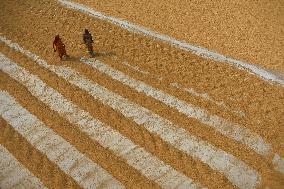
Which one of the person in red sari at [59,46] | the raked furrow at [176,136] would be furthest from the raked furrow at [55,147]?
the person in red sari at [59,46]

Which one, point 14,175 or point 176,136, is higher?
point 176,136

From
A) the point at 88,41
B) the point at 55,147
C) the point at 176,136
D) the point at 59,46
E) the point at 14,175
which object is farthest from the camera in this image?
the point at 88,41

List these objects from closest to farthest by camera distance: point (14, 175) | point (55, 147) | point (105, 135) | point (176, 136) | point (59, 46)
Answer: point (14, 175) < point (55, 147) < point (176, 136) < point (105, 135) < point (59, 46)

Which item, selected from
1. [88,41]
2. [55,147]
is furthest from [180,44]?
[55,147]

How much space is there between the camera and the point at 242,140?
1372 centimetres

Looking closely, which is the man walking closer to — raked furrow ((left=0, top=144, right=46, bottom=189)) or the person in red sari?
the person in red sari

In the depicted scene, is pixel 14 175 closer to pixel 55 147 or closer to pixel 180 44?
pixel 55 147

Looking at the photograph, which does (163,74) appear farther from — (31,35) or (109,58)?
(31,35)

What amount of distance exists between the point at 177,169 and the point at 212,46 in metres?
9.49

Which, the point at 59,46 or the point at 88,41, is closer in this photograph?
the point at 59,46

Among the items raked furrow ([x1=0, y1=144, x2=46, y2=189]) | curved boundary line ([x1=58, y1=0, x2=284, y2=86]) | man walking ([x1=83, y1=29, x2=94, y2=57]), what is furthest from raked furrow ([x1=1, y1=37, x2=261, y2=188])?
curved boundary line ([x1=58, y1=0, x2=284, y2=86])

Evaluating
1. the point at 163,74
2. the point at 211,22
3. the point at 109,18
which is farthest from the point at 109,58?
the point at 211,22

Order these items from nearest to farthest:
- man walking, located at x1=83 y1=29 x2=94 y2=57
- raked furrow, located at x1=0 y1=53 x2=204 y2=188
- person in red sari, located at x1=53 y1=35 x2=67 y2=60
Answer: raked furrow, located at x1=0 y1=53 x2=204 y2=188, person in red sari, located at x1=53 y1=35 x2=67 y2=60, man walking, located at x1=83 y1=29 x2=94 y2=57

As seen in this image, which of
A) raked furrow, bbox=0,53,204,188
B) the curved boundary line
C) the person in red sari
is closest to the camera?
raked furrow, bbox=0,53,204,188
